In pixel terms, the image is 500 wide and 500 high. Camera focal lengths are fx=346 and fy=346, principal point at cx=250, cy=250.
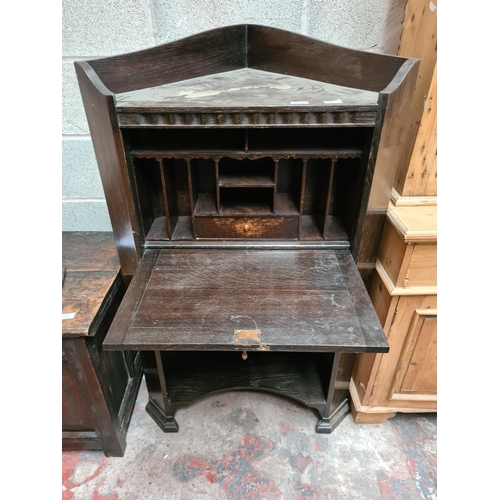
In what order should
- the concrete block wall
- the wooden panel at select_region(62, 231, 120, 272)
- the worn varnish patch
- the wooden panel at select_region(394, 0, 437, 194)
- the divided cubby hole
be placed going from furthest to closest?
1. the wooden panel at select_region(62, 231, 120, 272)
2. the concrete block wall
3. the divided cubby hole
4. the wooden panel at select_region(394, 0, 437, 194)
5. the worn varnish patch

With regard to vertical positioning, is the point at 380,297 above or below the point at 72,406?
above

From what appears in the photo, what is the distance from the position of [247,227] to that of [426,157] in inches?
21.3

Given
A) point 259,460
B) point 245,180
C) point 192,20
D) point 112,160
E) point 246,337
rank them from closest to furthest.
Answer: point 246,337
point 112,160
point 245,180
point 192,20
point 259,460

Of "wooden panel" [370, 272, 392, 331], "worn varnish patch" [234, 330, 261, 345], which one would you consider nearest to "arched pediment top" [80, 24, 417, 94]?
"wooden panel" [370, 272, 392, 331]

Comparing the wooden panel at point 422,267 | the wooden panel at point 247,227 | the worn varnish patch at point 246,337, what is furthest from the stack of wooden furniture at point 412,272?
the worn varnish patch at point 246,337

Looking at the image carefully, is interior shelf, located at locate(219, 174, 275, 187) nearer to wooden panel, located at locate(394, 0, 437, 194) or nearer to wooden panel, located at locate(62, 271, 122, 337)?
wooden panel, located at locate(394, 0, 437, 194)

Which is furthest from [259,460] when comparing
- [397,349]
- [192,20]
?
[192,20]

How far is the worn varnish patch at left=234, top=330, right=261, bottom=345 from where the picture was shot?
76cm

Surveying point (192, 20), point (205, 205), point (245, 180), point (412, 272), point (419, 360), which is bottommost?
point (419, 360)

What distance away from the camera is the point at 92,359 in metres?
1.04

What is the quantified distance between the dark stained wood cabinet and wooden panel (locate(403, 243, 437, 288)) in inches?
5.3

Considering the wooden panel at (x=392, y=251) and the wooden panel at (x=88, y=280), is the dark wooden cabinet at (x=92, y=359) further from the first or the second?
the wooden panel at (x=392, y=251)

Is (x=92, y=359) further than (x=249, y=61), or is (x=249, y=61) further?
(x=249, y=61)

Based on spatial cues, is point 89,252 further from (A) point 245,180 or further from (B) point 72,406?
(A) point 245,180
